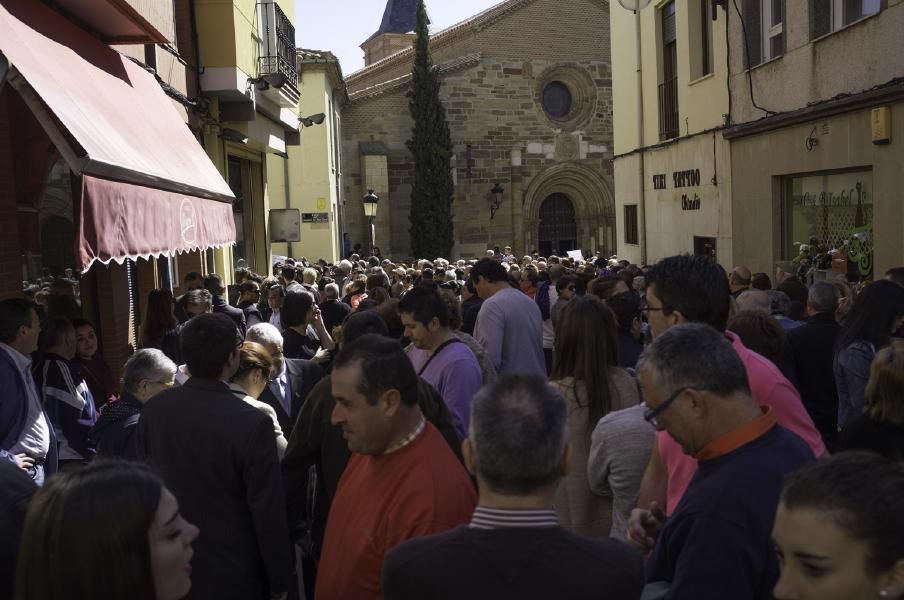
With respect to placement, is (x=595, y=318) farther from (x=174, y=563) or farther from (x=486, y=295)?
(x=486, y=295)

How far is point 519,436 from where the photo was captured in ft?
7.33

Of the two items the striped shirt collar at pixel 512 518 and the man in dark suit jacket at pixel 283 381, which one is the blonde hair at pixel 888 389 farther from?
the man in dark suit jacket at pixel 283 381

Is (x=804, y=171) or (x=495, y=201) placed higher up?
(x=495, y=201)

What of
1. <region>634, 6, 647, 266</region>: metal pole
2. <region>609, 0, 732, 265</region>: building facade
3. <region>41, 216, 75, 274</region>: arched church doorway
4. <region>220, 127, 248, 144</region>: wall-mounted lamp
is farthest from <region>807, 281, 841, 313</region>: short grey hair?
<region>634, 6, 647, 266</region>: metal pole

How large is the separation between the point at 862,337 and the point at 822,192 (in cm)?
597

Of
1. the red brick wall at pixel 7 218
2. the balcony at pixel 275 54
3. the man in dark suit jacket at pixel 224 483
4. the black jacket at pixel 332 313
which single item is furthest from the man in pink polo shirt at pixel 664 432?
the balcony at pixel 275 54

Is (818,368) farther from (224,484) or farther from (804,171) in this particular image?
(804,171)

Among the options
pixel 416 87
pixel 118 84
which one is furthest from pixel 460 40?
pixel 118 84

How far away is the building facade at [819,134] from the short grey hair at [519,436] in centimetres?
757

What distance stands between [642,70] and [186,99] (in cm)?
943

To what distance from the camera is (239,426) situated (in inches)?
149

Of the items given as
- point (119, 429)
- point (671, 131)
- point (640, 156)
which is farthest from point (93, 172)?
point (640, 156)

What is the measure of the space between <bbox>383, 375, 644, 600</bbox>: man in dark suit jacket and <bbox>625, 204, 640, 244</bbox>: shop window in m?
17.1

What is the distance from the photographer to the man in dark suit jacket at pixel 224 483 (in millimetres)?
3771
